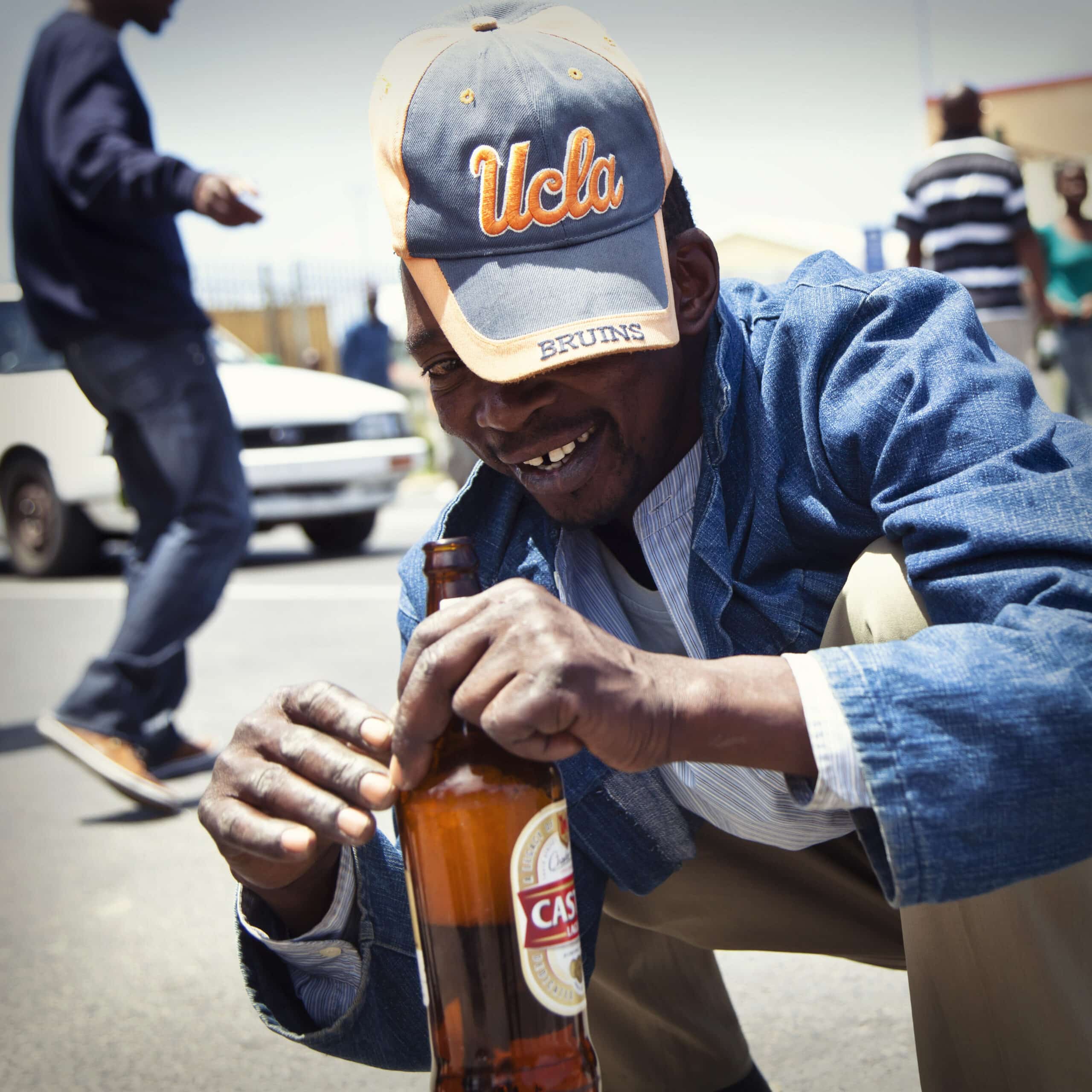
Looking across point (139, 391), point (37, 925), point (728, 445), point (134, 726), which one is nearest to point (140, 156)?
point (139, 391)

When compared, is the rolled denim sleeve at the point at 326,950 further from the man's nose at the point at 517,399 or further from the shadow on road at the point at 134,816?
the shadow on road at the point at 134,816

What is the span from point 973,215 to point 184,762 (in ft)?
14.9

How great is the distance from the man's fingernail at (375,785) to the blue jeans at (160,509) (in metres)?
2.91

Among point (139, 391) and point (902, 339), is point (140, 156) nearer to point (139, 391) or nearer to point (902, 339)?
point (139, 391)

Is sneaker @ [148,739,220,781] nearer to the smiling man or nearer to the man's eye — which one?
the smiling man

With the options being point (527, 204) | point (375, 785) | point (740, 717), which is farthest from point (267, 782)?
point (527, 204)

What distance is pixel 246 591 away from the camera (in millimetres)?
8523

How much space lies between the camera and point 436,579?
1639 millimetres

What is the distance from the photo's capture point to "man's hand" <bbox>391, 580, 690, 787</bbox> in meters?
1.29

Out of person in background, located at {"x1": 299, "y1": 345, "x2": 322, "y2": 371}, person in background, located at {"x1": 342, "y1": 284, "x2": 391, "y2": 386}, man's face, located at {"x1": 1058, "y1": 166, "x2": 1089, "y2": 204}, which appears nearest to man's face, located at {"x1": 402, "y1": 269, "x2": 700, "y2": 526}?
man's face, located at {"x1": 1058, "y1": 166, "x2": 1089, "y2": 204}

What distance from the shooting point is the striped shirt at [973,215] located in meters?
6.54

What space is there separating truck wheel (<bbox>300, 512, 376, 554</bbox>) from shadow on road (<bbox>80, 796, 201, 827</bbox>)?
5.91m

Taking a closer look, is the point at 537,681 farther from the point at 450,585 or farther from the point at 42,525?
the point at 42,525

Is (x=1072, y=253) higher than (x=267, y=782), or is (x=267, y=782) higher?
(x=267, y=782)
